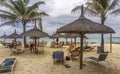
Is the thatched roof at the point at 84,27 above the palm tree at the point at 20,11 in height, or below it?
below

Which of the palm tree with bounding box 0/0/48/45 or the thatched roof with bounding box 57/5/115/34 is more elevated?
the palm tree with bounding box 0/0/48/45

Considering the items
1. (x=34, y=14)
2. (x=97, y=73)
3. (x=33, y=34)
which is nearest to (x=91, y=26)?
(x=97, y=73)

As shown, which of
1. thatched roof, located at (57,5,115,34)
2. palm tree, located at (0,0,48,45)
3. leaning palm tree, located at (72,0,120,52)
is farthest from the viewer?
palm tree, located at (0,0,48,45)

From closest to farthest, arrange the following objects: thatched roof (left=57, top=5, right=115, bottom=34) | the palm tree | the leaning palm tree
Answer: thatched roof (left=57, top=5, right=115, bottom=34)
the leaning palm tree
the palm tree

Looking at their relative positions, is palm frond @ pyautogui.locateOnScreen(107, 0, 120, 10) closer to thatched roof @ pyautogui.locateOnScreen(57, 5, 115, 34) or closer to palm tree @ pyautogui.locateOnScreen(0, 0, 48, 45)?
palm tree @ pyautogui.locateOnScreen(0, 0, 48, 45)

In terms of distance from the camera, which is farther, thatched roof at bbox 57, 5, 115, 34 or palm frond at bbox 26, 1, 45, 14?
palm frond at bbox 26, 1, 45, 14

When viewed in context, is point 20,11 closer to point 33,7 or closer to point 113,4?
point 33,7

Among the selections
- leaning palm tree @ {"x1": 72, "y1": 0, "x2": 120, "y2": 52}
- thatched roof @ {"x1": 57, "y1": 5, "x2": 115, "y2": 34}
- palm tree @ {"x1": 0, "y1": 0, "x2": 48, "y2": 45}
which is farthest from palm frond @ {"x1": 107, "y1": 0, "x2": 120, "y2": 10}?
thatched roof @ {"x1": 57, "y1": 5, "x2": 115, "y2": 34}

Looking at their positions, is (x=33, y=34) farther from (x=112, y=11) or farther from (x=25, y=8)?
(x=112, y=11)

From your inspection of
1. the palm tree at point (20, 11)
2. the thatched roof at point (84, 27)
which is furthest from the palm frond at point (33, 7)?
the thatched roof at point (84, 27)

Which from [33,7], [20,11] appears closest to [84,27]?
[33,7]

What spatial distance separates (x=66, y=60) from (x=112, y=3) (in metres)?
8.02

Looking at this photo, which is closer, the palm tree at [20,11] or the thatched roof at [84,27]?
the thatched roof at [84,27]

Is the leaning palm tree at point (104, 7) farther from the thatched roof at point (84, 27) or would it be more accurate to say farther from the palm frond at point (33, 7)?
the thatched roof at point (84, 27)
